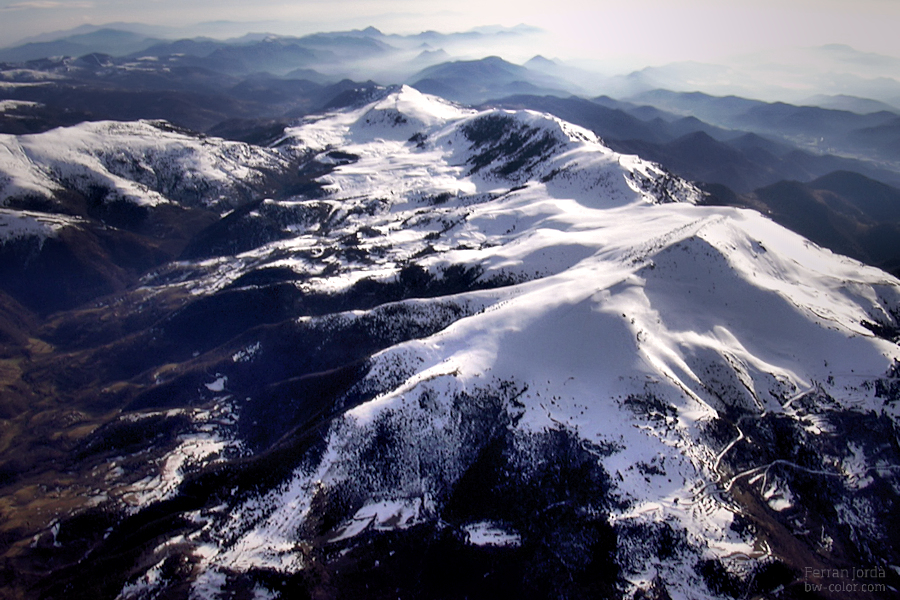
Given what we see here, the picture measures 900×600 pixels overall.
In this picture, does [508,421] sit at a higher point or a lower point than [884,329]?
higher

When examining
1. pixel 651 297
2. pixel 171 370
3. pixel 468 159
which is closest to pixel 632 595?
pixel 651 297

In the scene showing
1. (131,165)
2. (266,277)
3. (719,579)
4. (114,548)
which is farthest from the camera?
(131,165)

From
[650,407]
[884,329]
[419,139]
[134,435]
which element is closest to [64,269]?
[134,435]

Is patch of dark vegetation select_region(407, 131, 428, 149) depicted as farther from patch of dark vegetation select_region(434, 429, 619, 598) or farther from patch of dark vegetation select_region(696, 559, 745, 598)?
patch of dark vegetation select_region(696, 559, 745, 598)

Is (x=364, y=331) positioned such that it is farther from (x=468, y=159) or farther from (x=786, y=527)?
(x=468, y=159)

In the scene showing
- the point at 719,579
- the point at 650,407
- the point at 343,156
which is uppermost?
the point at 343,156

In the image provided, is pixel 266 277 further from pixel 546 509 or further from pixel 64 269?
pixel 546 509

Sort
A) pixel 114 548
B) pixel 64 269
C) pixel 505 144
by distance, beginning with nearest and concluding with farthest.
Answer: pixel 114 548 → pixel 64 269 → pixel 505 144

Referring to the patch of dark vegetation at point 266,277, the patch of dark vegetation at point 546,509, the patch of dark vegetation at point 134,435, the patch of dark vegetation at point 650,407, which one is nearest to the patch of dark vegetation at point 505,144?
the patch of dark vegetation at point 266,277
